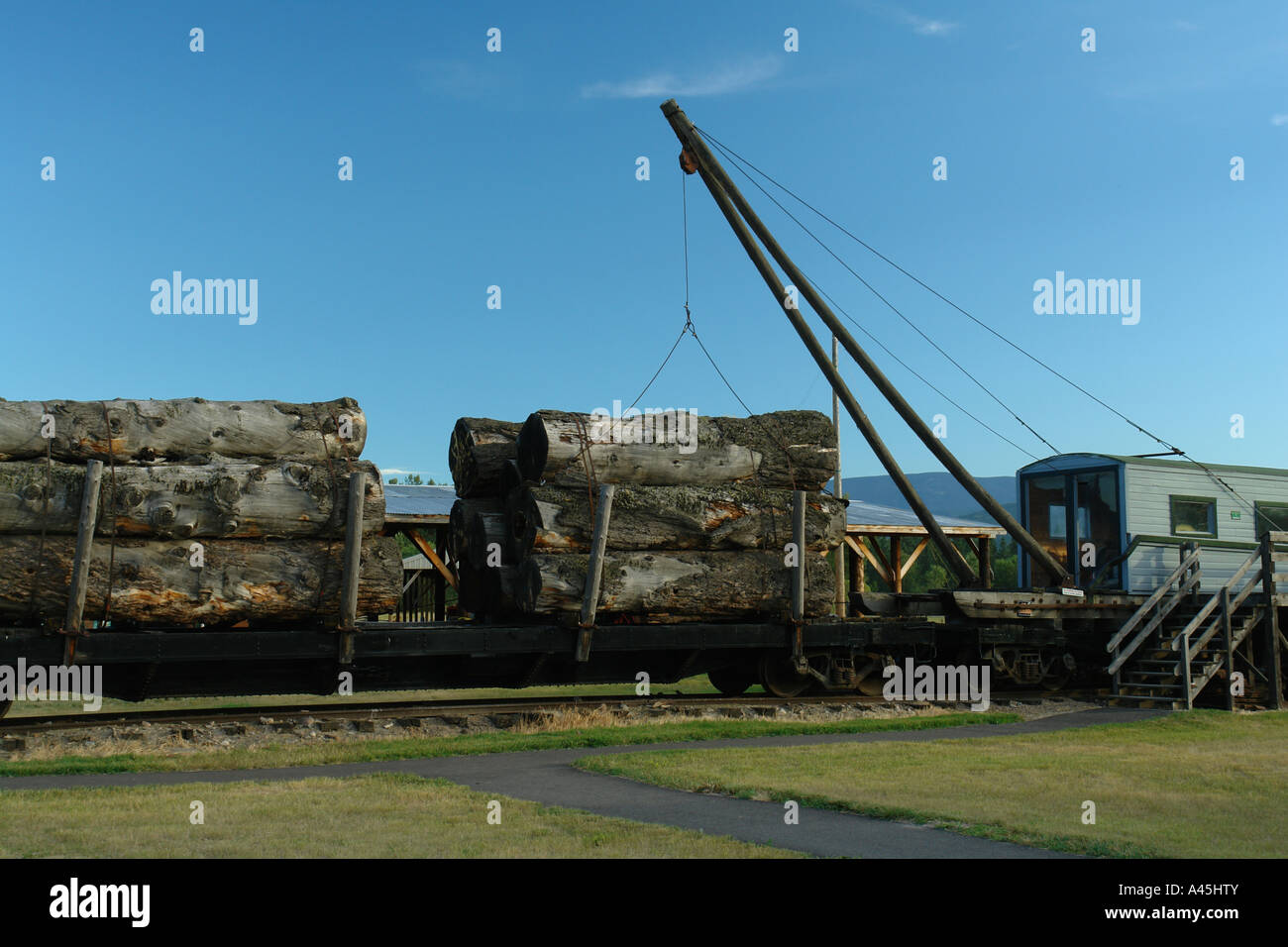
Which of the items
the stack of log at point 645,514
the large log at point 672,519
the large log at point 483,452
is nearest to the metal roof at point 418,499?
the large log at point 483,452

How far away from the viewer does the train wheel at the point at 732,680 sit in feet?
53.3

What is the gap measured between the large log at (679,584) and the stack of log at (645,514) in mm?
15

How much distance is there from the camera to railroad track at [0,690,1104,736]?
12.1 m

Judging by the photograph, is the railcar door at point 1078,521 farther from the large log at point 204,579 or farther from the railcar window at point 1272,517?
the large log at point 204,579

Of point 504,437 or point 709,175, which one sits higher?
point 709,175

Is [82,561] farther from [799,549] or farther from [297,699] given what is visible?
[799,549]

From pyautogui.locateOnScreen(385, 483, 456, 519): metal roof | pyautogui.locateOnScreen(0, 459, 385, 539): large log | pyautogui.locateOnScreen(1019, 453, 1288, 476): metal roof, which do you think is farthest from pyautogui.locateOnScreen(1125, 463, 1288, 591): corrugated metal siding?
pyautogui.locateOnScreen(385, 483, 456, 519): metal roof

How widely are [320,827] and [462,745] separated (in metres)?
4.20

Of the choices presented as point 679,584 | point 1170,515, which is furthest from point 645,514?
point 1170,515

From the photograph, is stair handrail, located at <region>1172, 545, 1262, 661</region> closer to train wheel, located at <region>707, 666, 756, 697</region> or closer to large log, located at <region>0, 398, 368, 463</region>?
train wheel, located at <region>707, 666, 756, 697</region>
